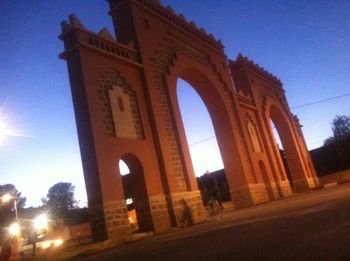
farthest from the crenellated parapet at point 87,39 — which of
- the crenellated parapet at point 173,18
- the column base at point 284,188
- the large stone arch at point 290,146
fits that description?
the large stone arch at point 290,146

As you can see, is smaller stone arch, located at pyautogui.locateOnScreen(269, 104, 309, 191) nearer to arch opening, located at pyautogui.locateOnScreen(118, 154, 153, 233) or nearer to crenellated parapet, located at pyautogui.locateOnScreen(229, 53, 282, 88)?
crenellated parapet, located at pyautogui.locateOnScreen(229, 53, 282, 88)

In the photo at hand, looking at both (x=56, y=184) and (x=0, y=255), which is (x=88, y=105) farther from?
(x=56, y=184)

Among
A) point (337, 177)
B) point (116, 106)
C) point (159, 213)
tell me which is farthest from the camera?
point (337, 177)

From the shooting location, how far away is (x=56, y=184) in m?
67.9

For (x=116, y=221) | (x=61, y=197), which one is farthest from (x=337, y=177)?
(x=61, y=197)

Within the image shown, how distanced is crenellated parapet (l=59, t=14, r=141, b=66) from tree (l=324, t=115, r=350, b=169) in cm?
2776

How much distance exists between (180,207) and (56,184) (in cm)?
6232

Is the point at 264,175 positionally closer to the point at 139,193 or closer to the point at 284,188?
the point at 284,188

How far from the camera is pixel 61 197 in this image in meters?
66.2

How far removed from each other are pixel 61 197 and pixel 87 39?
61.4 m

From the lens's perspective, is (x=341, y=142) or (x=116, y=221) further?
(x=341, y=142)

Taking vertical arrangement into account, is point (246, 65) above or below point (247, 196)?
above

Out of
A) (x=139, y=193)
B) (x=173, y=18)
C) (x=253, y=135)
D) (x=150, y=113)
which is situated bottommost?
(x=139, y=193)

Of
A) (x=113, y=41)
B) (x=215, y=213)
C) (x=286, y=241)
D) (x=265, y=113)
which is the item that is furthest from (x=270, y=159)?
(x=286, y=241)
